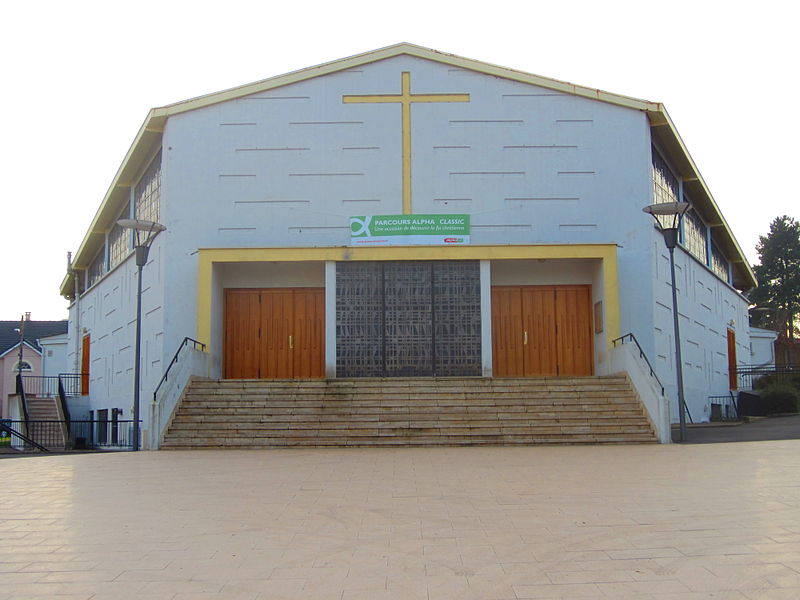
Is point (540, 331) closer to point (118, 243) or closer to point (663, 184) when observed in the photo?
point (663, 184)

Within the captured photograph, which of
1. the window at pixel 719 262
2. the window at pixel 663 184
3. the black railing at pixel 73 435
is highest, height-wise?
the window at pixel 663 184

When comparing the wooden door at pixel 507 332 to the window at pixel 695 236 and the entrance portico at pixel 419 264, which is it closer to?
the entrance portico at pixel 419 264

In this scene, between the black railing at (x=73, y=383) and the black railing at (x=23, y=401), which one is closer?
A: the black railing at (x=23, y=401)

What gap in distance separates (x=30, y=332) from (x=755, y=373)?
167 ft

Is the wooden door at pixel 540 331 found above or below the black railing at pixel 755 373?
above

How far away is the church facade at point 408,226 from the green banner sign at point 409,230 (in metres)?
0.04

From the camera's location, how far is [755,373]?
3281cm

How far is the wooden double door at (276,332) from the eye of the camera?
876 inches

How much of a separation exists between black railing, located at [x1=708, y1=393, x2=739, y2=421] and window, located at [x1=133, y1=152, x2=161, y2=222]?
17.9m

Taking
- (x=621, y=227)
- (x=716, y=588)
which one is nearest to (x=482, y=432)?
(x=621, y=227)

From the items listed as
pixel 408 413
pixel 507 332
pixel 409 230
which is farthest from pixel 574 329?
pixel 408 413

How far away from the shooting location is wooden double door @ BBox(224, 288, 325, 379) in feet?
73.0

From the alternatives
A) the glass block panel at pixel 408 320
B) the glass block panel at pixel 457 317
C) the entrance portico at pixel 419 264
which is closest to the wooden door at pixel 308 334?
the entrance portico at pixel 419 264

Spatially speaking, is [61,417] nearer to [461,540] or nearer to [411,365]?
[411,365]
